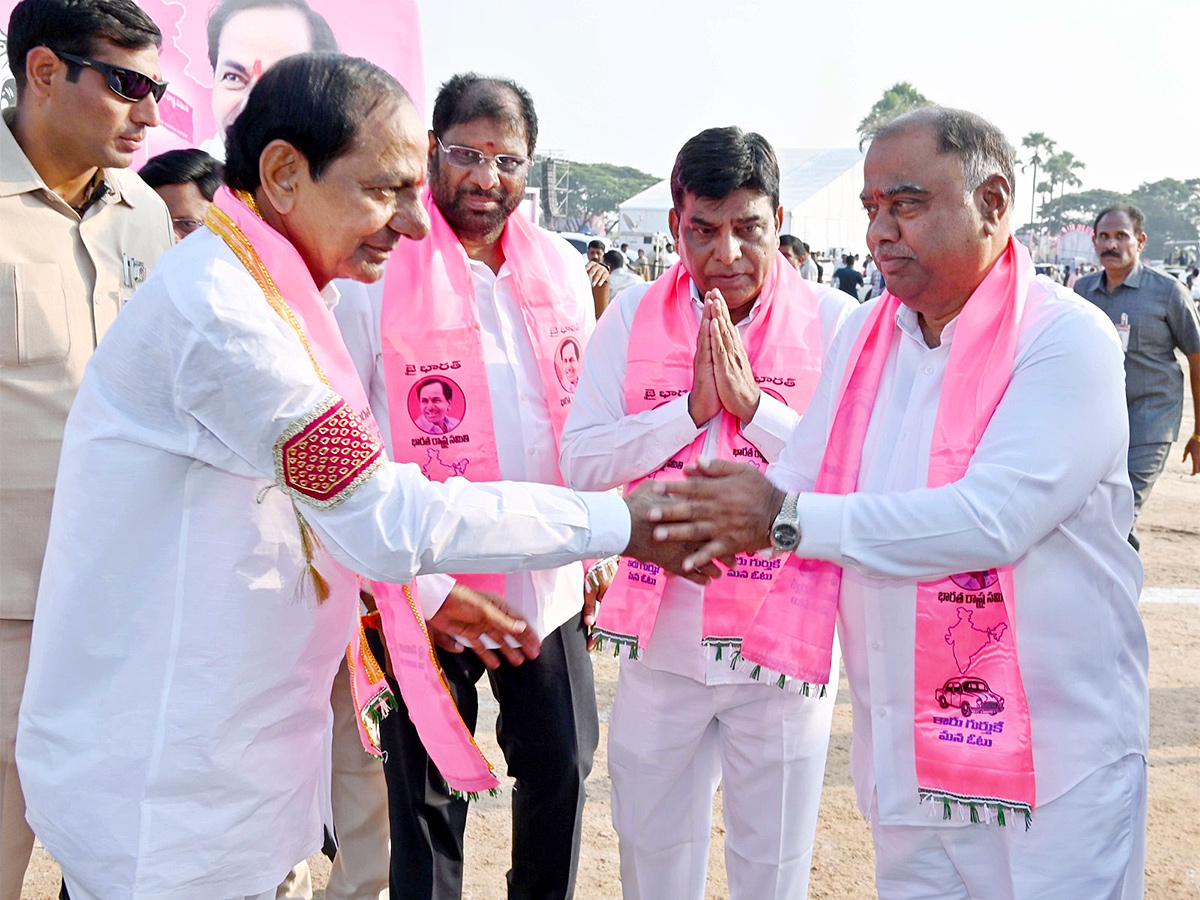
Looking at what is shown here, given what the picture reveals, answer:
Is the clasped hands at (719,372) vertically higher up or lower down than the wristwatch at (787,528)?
higher up

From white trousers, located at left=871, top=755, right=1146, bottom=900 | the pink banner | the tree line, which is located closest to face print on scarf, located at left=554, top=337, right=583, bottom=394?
white trousers, located at left=871, top=755, right=1146, bottom=900

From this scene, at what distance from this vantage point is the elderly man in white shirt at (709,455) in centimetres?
288

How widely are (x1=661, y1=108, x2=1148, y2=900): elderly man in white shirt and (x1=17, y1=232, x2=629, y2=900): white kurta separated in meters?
1.11

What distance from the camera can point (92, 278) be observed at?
3021mm

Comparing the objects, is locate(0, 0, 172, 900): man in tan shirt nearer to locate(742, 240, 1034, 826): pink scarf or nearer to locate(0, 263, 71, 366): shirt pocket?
locate(0, 263, 71, 366): shirt pocket

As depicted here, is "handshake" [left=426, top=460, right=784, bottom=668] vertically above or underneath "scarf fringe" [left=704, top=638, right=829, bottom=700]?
above

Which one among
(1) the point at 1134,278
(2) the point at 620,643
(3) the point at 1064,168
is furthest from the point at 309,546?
→ (3) the point at 1064,168

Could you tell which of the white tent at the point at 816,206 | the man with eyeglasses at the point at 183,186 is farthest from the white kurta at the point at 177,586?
the white tent at the point at 816,206

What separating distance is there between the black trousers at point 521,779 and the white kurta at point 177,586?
3.07ft

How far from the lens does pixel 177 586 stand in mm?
1916

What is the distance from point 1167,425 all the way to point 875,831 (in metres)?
5.13

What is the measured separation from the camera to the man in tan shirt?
2.78 metres

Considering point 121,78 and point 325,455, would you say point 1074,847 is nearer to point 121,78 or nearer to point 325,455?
point 325,455

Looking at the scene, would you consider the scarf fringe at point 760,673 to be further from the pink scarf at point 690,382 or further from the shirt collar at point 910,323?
the shirt collar at point 910,323
